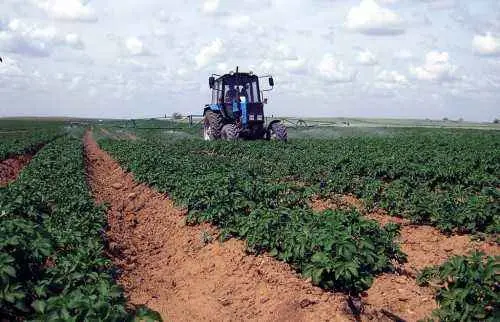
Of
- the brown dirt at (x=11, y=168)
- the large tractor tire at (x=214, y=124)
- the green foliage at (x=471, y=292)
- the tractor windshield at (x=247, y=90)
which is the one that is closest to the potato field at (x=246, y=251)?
the green foliage at (x=471, y=292)

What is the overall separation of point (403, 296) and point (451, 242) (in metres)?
2.86

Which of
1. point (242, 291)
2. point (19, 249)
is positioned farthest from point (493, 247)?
point (19, 249)

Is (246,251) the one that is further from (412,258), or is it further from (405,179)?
(405,179)

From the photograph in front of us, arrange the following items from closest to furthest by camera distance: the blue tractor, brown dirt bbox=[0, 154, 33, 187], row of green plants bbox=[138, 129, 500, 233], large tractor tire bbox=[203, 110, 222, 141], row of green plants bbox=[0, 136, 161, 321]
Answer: row of green plants bbox=[0, 136, 161, 321] → row of green plants bbox=[138, 129, 500, 233] → brown dirt bbox=[0, 154, 33, 187] → the blue tractor → large tractor tire bbox=[203, 110, 222, 141]

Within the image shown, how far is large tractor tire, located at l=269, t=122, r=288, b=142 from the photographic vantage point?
73.5 ft

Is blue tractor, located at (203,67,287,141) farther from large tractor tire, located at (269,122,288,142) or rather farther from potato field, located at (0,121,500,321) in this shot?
potato field, located at (0,121,500,321)

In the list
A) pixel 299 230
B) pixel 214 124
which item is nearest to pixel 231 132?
pixel 214 124

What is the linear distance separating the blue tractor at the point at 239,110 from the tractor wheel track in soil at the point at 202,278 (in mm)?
12129

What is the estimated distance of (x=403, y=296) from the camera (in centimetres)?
568

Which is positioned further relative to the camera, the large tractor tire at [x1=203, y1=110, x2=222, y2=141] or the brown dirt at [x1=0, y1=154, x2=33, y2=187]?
the large tractor tire at [x1=203, y1=110, x2=222, y2=141]

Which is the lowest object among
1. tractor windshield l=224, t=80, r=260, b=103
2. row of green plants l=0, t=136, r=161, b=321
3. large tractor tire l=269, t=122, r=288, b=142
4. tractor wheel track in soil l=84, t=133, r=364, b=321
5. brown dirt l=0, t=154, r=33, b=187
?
tractor wheel track in soil l=84, t=133, r=364, b=321

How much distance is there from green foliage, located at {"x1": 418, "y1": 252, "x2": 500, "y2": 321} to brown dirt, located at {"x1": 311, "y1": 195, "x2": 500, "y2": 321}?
0.53 metres

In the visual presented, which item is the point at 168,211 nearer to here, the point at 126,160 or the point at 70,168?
the point at 70,168

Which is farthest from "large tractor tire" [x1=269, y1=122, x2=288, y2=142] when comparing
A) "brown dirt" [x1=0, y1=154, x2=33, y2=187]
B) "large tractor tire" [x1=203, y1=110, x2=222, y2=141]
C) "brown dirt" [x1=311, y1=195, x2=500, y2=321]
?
"brown dirt" [x1=311, y1=195, x2=500, y2=321]
